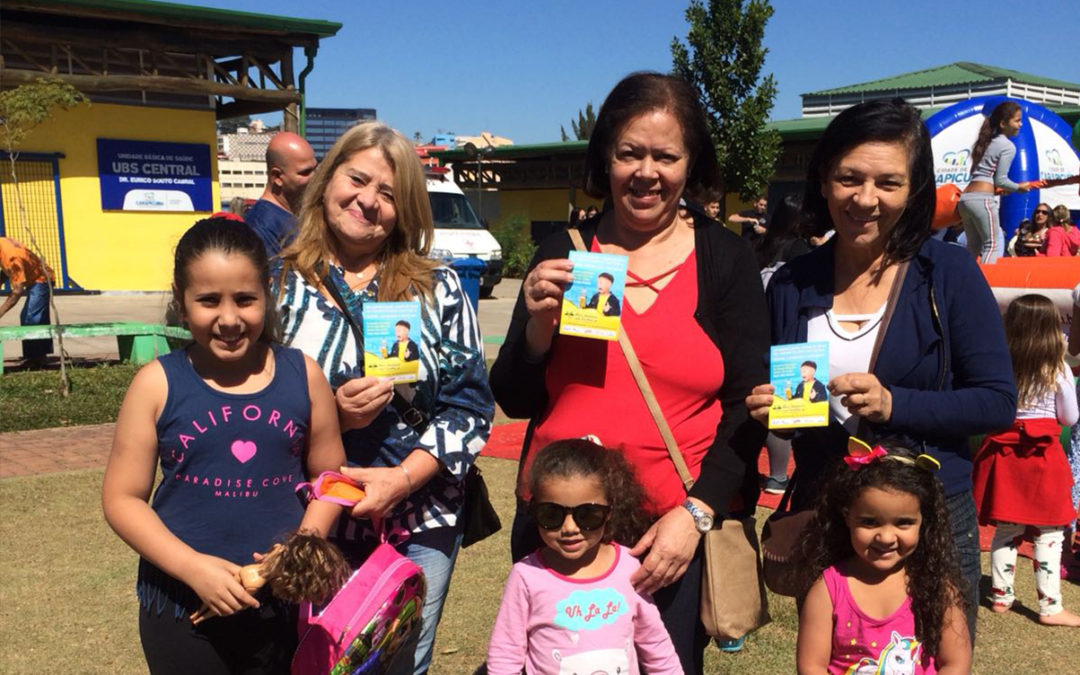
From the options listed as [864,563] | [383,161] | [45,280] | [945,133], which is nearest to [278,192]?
[383,161]

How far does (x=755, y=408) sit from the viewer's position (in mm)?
2312

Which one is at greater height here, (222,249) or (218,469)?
(222,249)

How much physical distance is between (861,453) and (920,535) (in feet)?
1.18

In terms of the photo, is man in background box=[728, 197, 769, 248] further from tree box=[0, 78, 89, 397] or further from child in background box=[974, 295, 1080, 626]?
tree box=[0, 78, 89, 397]

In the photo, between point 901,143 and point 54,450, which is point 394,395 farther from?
point 54,450

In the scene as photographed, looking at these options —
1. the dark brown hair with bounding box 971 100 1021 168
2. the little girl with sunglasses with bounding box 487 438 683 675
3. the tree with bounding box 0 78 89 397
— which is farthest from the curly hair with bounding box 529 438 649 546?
the tree with bounding box 0 78 89 397

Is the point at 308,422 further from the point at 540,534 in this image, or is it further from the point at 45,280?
the point at 45,280

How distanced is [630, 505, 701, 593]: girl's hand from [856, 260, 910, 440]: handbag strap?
49 cm

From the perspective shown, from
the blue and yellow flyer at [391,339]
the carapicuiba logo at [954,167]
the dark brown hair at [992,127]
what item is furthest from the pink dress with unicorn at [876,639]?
the carapicuiba logo at [954,167]

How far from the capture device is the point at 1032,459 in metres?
4.93

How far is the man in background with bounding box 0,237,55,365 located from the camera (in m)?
11.1

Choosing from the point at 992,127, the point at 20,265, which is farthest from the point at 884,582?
the point at 20,265

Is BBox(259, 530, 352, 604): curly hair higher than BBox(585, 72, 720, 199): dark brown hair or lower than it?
lower

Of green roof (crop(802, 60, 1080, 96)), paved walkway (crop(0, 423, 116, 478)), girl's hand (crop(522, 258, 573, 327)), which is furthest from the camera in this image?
green roof (crop(802, 60, 1080, 96))
